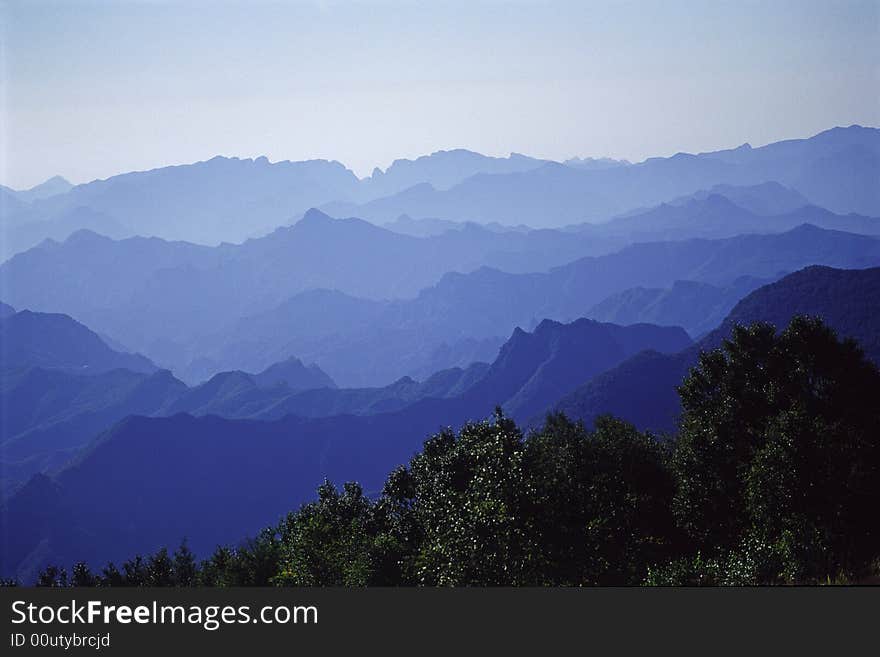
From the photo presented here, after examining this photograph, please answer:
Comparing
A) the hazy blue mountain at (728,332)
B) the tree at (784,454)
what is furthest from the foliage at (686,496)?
the hazy blue mountain at (728,332)

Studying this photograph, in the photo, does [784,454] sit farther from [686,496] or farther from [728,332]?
[728,332]

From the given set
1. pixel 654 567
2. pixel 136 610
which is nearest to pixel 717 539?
pixel 654 567

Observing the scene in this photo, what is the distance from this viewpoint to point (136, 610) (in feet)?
56.8

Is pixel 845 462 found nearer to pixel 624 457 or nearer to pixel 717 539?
pixel 717 539

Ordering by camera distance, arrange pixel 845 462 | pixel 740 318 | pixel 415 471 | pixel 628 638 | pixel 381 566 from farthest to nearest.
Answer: pixel 740 318, pixel 415 471, pixel 381 566, pixel 845 462, pixel 628 638

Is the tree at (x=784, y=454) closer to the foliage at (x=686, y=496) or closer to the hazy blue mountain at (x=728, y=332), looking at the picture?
the foliage at (x=686, y=496)

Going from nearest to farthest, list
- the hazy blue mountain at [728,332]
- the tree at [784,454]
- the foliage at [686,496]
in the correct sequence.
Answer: the tree at [784,454]
the foliage at [686,496]
the hazy blue mountain at [728,332]

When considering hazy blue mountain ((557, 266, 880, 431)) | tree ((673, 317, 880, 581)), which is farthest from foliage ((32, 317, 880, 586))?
hazy blue mountain ((557, 266, 880, 431))

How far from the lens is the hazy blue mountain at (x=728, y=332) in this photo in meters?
146

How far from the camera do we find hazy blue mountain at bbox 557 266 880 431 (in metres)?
146

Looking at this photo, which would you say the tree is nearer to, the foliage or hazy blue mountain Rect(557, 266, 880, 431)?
the foliage

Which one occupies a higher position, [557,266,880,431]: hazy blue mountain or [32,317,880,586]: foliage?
[557,266,880,431]: hazy blue mountain

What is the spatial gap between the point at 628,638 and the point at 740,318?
183 metres

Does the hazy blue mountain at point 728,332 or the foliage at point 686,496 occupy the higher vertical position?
the hazy blue mountain at point 728,332
